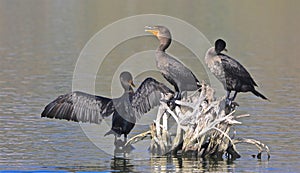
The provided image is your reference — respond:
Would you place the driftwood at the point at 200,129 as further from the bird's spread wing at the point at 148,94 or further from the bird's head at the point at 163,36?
the bird's head at the point at 163,36

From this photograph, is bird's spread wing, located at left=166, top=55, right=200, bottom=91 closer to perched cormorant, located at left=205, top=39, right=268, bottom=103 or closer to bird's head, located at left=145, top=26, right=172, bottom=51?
perched cormorant, located at left=205, top=39, right=268, bottom=103

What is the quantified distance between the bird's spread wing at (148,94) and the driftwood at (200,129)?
1.37 ft

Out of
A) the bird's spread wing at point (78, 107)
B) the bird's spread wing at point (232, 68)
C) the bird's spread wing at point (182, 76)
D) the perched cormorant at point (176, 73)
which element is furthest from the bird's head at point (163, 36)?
the bird's spread wing at point (78, 107)

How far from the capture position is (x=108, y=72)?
81.5ft

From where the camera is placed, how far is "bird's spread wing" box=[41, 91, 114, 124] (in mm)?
14703

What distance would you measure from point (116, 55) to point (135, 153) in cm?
1454

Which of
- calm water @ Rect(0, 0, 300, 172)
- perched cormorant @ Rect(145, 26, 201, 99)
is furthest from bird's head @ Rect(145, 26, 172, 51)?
calm water @ Rect(0, 0, 300, 172)

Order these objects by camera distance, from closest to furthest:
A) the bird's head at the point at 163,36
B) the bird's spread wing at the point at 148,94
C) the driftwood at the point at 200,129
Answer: the driftwood at the point at 200,129, the bird's spread wing at the point at 148,94, the bird's head at the point at 163,36

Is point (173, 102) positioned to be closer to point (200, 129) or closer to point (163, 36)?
point (200, 129)

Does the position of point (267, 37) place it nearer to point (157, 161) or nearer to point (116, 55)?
point (116, 55)

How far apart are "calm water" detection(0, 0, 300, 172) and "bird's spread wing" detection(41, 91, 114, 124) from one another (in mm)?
611

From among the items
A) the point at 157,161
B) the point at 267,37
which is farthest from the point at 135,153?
the point at 267,37

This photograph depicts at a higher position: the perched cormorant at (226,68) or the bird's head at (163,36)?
the bird's head at (163,36)

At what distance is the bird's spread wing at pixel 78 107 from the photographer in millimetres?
14703
